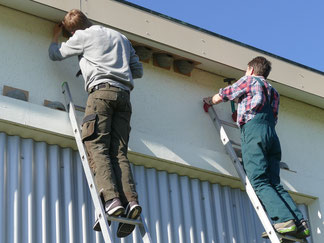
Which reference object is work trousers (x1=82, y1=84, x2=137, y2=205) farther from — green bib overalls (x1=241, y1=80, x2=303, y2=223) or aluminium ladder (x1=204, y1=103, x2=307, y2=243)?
aluminium ladder (x1=204, y1=103, x2=307, y2=243)

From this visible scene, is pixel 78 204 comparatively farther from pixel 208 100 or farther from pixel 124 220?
pixel 208 100

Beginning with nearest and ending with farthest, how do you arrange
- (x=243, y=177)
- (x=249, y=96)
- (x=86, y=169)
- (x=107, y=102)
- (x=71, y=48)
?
(x=86, y=169) → (x=107, y=102) → (x=71, y=48) → (x=249, y=96) → (x=243, y=177)

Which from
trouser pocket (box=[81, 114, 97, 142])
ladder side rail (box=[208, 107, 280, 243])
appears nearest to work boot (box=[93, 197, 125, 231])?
trouser pocket (box=[81, 114, 97, 142])

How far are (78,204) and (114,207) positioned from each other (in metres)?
1.00

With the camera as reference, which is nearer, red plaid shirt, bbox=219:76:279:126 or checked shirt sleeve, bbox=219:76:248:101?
red plaid shirt, bbox=219:76:279:126

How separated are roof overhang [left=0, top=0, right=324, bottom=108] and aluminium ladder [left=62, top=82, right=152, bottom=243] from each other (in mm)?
848

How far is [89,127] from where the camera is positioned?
26.4ft

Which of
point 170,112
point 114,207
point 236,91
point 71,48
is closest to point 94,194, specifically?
point 114,207

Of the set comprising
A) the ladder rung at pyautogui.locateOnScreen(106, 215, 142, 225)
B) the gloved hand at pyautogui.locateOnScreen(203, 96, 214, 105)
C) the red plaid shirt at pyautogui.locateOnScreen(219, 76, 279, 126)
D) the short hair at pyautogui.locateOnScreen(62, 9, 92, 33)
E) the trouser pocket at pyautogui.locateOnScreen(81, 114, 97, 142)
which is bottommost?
the ladder rung at pyautogui.locateOnScreen(106, 215, 142, 225)

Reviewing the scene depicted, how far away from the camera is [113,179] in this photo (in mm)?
7793

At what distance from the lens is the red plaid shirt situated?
8.91 meters

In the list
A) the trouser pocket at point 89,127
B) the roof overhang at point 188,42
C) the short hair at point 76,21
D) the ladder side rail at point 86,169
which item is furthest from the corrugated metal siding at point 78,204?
the roof overhang at point 188,42

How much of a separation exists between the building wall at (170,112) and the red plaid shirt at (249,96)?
0.81m

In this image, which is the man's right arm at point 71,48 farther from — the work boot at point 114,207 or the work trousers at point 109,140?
the work boot at point 114,207
